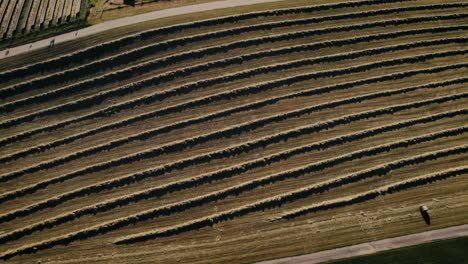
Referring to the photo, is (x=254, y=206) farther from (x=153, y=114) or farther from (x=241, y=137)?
(x=153, y=114)

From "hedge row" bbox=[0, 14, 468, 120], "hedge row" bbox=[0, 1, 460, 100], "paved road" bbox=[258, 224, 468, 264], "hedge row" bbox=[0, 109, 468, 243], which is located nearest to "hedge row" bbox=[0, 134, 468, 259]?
"hedge row" bbox=[0, 109, 468, 243]

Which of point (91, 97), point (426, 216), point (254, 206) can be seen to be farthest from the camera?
point (91, 97)

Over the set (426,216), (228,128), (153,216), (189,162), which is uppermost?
(228,128)

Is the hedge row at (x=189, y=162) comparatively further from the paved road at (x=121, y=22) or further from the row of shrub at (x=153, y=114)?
the paved road at (x=121, y=22)

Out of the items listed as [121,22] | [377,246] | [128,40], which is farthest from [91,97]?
[377,246]

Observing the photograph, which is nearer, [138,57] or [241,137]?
[241,137]

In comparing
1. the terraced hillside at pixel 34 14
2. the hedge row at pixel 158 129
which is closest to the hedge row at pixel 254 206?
the hedge row at pixel 158 129

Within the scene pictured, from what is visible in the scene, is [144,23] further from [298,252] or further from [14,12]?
[298,252]
